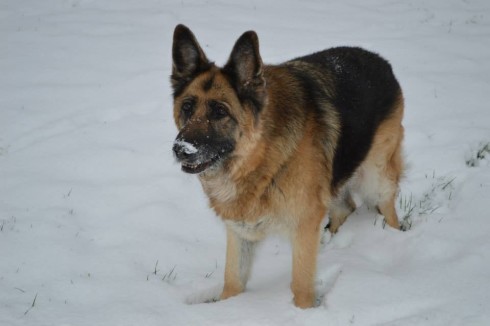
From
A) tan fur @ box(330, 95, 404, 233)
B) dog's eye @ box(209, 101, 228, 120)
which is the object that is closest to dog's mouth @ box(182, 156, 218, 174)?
dog's eye @ box(209, 101, 228, 120)

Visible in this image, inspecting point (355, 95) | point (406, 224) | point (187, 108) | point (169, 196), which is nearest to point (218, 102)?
point (187, 108)

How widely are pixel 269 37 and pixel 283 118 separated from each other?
211 inches

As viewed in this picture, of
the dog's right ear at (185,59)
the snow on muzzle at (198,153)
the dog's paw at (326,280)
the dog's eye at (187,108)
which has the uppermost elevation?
the dog's right ear at (185,59)

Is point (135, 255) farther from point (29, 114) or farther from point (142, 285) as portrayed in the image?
point (29, 114)

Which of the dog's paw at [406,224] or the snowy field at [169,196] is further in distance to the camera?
the dog's paw at [406,224]

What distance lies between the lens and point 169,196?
5.08 metres

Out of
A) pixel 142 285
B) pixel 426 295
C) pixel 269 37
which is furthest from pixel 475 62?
pixel 142 285

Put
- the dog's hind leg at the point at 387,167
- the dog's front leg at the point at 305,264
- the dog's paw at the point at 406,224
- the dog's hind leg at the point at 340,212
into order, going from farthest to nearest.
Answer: the dog's hind leg at the point at 340,212
the dog's paw at the point at 406,224
the dog's hind leg at the point at 387,167
the dog's front leg at the point at 305,264

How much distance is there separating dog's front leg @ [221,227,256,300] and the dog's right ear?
1.32m

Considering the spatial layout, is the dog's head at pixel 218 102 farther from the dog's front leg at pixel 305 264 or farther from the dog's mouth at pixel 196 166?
the dog's front leg at pixel 305 264

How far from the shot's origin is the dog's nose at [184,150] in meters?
3.08

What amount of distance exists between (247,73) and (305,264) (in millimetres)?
1554

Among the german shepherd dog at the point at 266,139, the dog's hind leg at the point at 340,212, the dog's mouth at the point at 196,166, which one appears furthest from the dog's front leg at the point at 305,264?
the dog's hind leg at the point at 340,212

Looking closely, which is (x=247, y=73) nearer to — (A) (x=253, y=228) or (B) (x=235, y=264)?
(A) (x=253, y=228)
